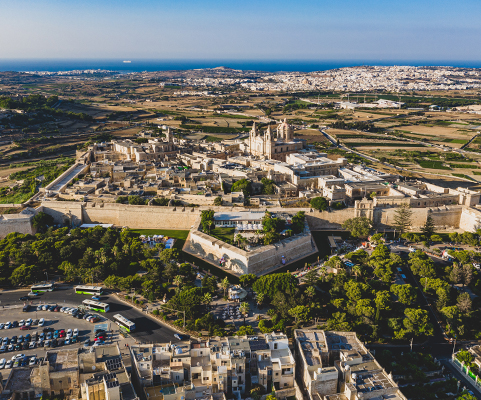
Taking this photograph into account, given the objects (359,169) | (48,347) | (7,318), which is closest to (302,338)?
(48,347)

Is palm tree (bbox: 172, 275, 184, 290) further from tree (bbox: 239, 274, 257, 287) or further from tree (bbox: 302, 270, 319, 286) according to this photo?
tree (bbox: 302, 270, 319, 286)

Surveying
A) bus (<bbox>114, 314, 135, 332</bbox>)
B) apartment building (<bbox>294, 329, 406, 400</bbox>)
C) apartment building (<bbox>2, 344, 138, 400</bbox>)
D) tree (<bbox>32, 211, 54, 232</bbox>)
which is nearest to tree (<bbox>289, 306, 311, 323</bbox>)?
apartment building (<bbox>294, 329, 406, 400</bbox>)

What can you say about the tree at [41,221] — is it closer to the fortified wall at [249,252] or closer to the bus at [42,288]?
the bus at [42,288]

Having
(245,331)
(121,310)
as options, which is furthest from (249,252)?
(121,310)

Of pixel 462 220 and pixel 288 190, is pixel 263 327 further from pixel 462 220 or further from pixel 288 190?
pixel 462 220

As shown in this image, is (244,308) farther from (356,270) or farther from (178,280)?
(356,270)
